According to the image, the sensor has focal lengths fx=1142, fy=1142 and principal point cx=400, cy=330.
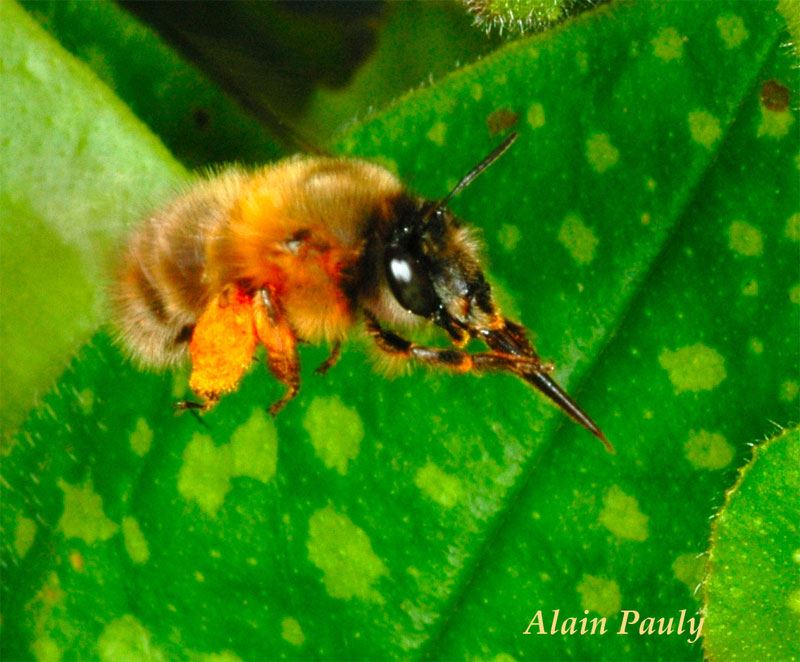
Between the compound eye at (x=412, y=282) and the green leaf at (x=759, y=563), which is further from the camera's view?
the green leaf at (x=759, y=563)

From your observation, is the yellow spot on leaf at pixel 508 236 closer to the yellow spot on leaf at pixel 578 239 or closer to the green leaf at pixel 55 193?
the yellow spot on leaf at pixel 578 239

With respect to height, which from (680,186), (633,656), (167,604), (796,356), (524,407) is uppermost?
(680,186)

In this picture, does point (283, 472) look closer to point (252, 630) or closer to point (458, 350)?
point (252, 630)

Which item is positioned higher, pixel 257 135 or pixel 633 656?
pixel 257 135

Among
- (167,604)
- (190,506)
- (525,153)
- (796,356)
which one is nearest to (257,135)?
(525,153)

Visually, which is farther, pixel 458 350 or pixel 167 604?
pixel 167 604

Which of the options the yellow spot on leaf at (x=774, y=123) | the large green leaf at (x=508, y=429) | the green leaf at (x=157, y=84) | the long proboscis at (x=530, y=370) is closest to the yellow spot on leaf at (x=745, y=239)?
the large green leaf at (x=508, y=429)

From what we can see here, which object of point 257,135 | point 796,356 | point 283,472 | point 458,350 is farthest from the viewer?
point 257,135
